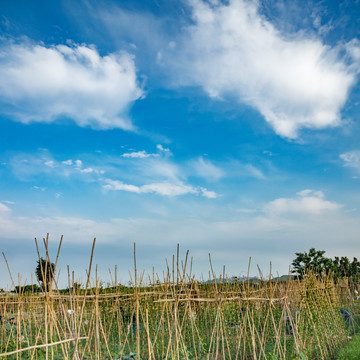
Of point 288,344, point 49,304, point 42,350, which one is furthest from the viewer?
point 288,344

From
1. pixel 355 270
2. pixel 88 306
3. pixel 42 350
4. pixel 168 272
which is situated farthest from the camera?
pixel 355 270

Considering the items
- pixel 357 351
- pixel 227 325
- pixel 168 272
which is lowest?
pixel 357 351

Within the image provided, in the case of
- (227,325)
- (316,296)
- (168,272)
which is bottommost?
(227,325)

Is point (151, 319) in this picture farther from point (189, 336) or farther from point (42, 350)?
point (42, 350)

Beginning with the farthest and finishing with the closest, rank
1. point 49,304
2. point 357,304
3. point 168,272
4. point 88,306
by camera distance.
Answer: point 357,304, point 88,306, point 168,272, point 49,304

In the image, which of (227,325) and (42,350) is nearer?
(42,350)

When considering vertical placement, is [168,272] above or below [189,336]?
above

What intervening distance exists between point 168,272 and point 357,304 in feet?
38.6

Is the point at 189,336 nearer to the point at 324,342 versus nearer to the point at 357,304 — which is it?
the point at 324,342

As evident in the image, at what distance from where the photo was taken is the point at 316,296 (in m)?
8.02

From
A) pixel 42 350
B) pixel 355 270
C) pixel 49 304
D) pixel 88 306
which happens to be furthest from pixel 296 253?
pixel 49 304

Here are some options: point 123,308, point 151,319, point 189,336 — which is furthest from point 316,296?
point 123,308

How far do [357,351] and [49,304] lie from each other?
606 cm

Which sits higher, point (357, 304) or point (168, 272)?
point (168, 272)
